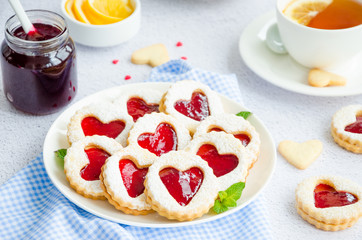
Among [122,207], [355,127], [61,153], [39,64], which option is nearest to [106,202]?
[122,207]

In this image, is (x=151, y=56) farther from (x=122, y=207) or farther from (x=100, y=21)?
(x=122, y=207)

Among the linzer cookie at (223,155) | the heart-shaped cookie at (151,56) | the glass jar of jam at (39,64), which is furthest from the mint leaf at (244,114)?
the glass jar of jam at (39,64)

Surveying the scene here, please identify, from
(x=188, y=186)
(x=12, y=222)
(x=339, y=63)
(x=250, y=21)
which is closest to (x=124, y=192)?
(x=188, y=186)

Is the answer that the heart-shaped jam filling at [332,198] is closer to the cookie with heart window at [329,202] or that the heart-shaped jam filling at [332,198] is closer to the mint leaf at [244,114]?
the cookie with heart window at [329,202]

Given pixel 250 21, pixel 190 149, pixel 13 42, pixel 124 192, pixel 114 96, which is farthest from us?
pixel 250 21

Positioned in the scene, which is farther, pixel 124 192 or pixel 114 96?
pixel 114 96

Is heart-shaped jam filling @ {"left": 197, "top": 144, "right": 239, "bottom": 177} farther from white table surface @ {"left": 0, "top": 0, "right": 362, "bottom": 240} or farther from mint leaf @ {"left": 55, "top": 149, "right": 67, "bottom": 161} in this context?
mint leaf @ {"left": 55, "top": 149, "right": 67, "bottom": 161}

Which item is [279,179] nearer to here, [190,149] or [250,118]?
[250,118]
